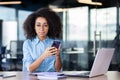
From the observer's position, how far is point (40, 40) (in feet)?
10.9

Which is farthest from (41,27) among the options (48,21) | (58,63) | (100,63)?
(100,63)

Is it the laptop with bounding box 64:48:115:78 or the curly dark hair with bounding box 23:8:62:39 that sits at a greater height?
the curly dark hair with bounding box 23:8:62:39

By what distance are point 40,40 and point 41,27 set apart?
136mm

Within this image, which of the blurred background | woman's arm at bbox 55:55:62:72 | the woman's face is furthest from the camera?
the blurred background

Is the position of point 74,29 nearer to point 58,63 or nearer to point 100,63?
point 58,63

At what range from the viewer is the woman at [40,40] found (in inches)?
125

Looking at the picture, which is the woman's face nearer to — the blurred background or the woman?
the woman

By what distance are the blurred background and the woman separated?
12.5 ft

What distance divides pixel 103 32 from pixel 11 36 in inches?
76.5

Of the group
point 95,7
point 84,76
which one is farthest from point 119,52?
point 84,76

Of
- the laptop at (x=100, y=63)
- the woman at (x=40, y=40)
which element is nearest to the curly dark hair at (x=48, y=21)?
the woman at (x=40, y=40)

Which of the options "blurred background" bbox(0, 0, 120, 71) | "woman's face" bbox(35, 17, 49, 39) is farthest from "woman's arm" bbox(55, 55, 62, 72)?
"blurred background" bbox(0, 0, 120, 71)

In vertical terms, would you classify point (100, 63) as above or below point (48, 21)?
below

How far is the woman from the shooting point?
10.4 feet
